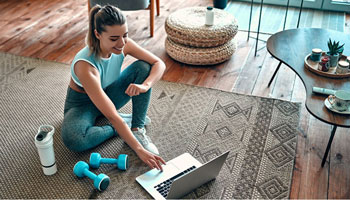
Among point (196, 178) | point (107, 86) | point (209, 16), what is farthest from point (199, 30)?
point (196, 178)

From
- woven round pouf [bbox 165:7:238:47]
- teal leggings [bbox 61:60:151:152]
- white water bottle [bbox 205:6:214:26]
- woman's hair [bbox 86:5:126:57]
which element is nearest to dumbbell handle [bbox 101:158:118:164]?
teal leggings [bbox 61:60:151:152]

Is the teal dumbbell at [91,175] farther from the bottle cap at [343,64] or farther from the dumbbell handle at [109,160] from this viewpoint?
the bottle cap at [343,64]

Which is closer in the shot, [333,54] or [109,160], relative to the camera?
[109,160]

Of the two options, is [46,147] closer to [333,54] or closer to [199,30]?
[199,30]

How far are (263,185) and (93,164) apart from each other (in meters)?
0.79

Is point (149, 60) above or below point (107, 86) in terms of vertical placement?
above

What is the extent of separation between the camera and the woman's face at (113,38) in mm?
1735

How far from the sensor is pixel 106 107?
5.85 ft

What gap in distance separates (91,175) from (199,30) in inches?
52.6

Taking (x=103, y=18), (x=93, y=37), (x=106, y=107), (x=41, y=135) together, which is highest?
(x=103, y=18)

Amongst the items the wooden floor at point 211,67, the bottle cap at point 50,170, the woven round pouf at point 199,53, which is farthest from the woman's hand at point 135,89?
the woven round pouf at point 199,53

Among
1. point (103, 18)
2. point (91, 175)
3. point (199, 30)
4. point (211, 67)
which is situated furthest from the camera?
point (211, 67)

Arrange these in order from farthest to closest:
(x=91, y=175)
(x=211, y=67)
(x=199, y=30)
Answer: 1. (x=211, y=67)
2. (x=199, y=30)
3. (x=91, y=175)

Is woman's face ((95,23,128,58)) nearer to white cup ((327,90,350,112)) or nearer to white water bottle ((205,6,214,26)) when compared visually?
white cup ((327,90,350,112))
